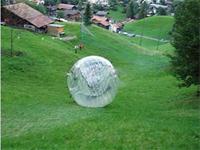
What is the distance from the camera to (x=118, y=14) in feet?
Result: 501

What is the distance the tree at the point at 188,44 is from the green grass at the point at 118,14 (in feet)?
385

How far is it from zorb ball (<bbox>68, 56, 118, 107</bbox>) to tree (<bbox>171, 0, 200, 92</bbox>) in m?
4.89

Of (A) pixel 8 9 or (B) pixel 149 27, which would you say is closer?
(A) pixel 8 9

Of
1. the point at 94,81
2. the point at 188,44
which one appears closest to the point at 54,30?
the point at 188,44

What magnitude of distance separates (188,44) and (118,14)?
126 meters

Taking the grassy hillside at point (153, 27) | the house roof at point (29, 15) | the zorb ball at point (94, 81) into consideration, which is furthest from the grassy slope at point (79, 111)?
the grassy hillside at point (153, 27)

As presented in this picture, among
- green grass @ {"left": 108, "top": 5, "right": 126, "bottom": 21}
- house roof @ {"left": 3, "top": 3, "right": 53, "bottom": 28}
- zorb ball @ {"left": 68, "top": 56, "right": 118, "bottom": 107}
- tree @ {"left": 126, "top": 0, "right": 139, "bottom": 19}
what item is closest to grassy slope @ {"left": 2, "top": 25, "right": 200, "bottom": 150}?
zorb ball @ {"left": 68, "top": 56, "right": 118, "bottom": 107}

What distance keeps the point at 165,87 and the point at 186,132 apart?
19155mm

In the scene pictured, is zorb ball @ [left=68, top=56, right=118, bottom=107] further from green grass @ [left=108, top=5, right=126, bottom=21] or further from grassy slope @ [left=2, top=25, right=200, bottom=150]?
green grass @ [left=108, top=5, right=126, bottom=21]

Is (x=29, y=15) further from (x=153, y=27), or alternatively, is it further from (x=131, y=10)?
(x=131, y=10)

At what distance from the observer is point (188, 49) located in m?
28.5

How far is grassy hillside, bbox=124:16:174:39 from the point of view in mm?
112262

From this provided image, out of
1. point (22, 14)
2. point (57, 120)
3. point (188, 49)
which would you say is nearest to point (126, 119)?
point (57, 120)

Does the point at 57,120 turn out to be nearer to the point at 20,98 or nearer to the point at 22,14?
the point at 20,98
